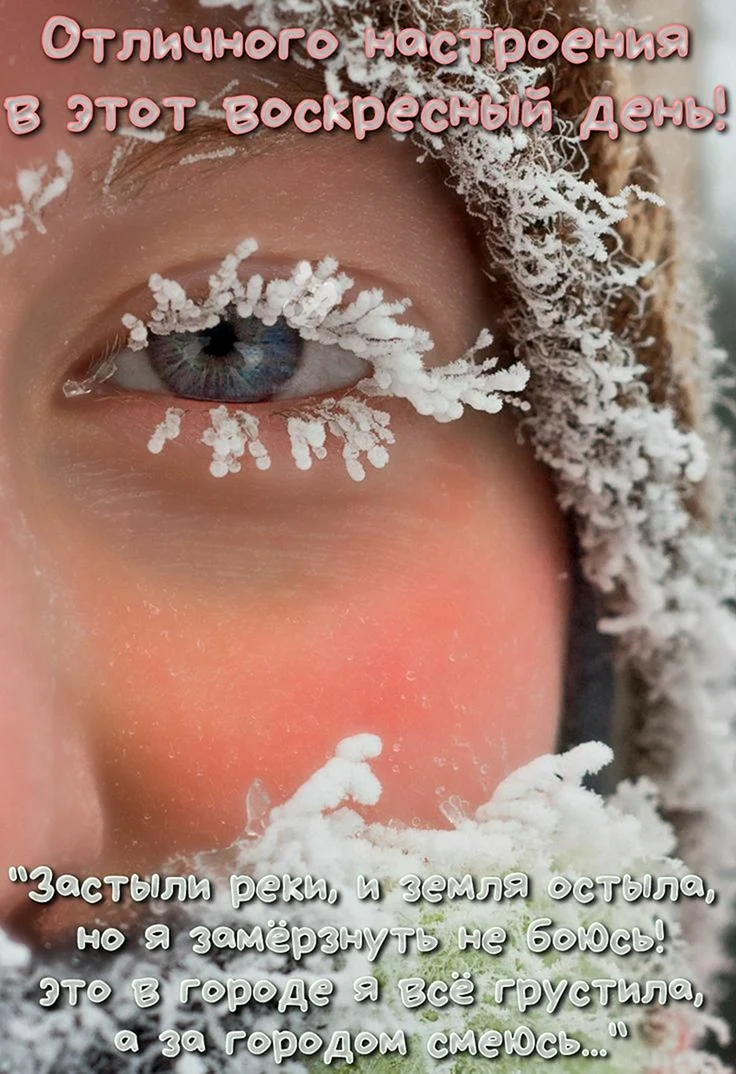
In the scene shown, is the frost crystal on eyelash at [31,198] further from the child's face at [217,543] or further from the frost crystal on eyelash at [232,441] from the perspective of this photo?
the frost crystal on eyelash at [232,441]

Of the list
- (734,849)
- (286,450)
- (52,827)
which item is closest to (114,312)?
(286,450)

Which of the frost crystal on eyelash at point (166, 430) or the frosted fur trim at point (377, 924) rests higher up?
the frost crystal on eyelash at point (166, 430)

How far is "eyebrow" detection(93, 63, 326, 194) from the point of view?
14.4 inches

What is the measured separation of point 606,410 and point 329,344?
13 centimetres

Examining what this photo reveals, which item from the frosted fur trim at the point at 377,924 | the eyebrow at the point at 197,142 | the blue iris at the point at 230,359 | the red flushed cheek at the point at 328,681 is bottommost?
the frosted fur trim at the point at 377,924

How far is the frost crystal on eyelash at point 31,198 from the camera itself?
0.36 m

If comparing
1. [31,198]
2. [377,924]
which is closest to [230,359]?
[31,198]

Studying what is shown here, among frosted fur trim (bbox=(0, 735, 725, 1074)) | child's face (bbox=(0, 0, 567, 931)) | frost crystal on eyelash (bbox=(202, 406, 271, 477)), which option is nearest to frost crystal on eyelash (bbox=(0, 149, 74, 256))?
child's face (bbox=(0, 0, 567, 931))

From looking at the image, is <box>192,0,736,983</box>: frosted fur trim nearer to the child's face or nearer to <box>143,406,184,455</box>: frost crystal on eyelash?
the child's face

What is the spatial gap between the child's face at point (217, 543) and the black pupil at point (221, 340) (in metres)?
0.03

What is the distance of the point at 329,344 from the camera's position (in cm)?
44

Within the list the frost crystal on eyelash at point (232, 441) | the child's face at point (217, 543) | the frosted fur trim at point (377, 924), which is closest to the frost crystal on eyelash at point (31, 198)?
the child's face at point (217, 543)

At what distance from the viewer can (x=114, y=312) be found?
16.1 inches

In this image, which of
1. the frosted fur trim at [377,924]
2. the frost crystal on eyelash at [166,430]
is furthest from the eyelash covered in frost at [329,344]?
the frosted fur trim at [377,924]
